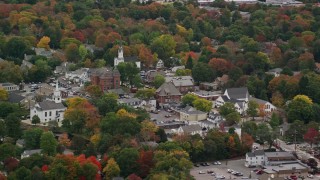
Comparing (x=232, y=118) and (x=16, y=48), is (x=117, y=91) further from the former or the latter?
(x=16, y=48)

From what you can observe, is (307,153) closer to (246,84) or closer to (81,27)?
(246,84)

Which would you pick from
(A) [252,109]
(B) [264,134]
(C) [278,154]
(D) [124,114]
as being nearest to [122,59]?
(A) [252,109]

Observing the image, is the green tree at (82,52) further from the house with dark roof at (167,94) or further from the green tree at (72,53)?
the house with dark roof at (167,94)

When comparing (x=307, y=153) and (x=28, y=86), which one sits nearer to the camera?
(x=307, y=153)

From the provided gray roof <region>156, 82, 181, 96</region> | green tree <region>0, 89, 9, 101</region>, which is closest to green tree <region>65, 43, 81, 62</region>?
gray roof <region>156, 82, 181, 96</region>

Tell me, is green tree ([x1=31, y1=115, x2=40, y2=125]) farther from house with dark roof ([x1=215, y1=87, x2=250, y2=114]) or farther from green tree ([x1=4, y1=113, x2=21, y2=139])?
house with dark roof ([x1=215, y1=87, x2=250, y2=114])

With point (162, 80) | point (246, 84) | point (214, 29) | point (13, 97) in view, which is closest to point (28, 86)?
point (13, 97)

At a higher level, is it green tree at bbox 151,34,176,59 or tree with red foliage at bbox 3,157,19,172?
tree with red foliage at bbox 3,157,19,172
